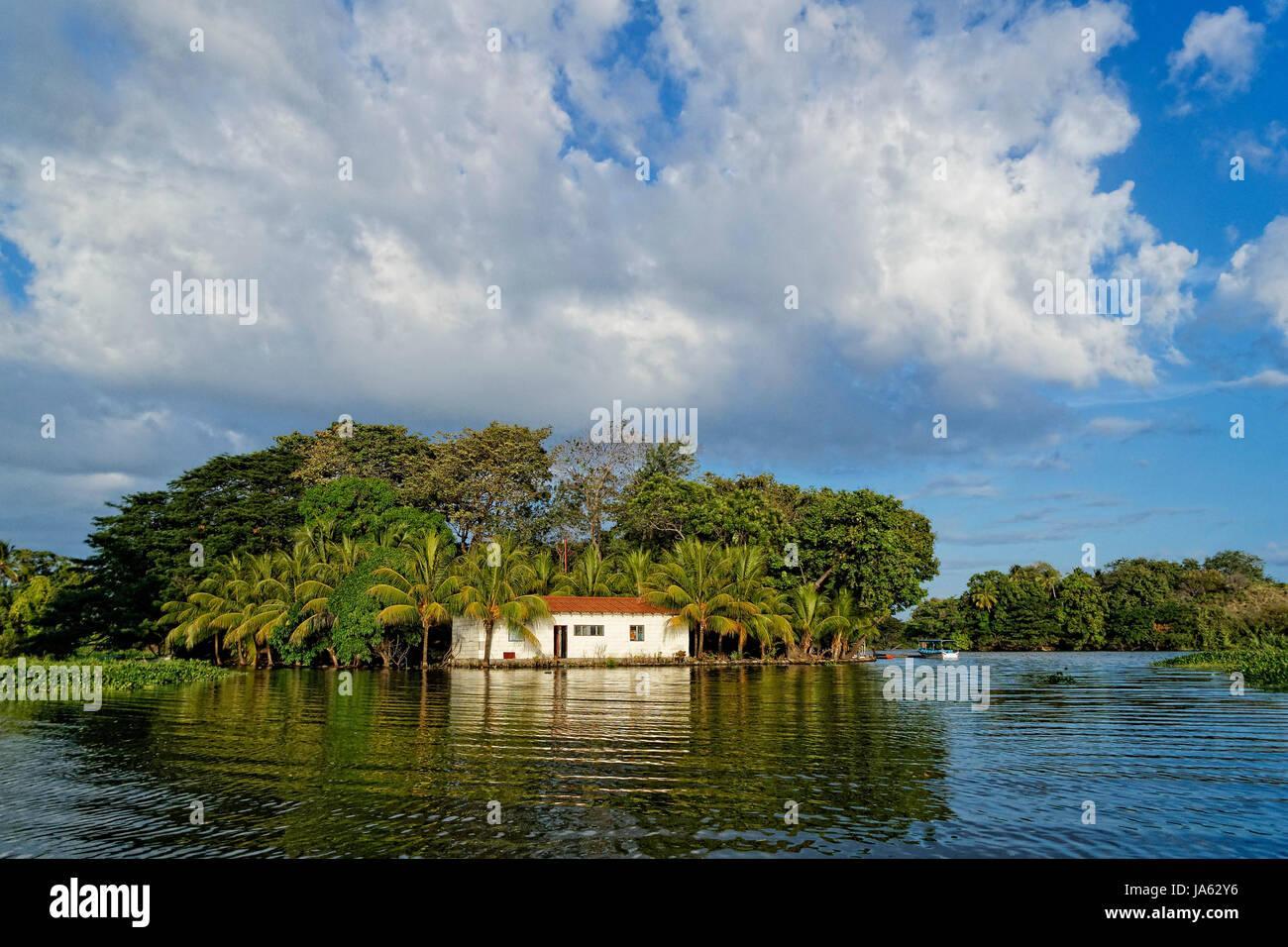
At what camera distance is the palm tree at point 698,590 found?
147 feet

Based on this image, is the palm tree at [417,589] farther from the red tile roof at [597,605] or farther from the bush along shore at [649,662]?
the red tile roof at [597,605]

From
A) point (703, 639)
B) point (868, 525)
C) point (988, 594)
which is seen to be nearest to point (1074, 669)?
point (868, 525)

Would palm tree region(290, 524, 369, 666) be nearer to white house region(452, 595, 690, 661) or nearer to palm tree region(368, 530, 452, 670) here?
palm tree region(368, 530, 452, 670)

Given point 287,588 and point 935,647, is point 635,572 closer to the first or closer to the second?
point 287,588

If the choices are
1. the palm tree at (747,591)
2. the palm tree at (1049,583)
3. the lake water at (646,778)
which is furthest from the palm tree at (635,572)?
the palm tree at (1049,583)

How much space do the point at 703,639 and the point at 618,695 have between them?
71.8ft

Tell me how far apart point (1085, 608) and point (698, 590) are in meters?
51.6

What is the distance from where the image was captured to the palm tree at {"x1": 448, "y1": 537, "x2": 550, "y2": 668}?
1585 inches

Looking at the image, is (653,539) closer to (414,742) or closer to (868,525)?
(868,525)

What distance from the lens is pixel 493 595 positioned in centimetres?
4041

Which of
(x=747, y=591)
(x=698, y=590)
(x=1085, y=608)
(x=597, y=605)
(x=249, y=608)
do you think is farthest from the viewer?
(x=1085, y=608)

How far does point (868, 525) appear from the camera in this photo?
50.8m

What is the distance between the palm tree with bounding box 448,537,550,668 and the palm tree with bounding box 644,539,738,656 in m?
7.59

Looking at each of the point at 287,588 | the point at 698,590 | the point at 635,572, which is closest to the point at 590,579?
the point at 635,572
